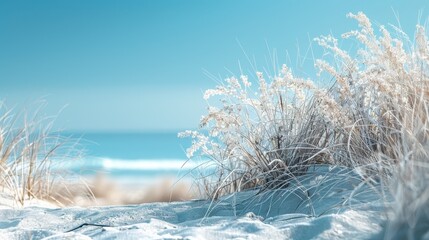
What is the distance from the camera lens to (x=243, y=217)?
9.68 ft

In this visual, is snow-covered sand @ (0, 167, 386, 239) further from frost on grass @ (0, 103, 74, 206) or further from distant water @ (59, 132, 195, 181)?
distant water @ (59, 132, 195, 181)

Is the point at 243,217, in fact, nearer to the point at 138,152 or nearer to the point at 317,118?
the point at 317,118

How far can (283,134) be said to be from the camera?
3.54 m

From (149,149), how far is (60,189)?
101 feet

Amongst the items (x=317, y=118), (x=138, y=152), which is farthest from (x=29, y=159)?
(x=138, y=152)

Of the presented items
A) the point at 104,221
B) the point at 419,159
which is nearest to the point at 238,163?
the point at 104,221

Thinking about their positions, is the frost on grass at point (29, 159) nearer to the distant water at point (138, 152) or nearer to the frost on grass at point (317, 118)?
the frost on grass at point (317, 118)

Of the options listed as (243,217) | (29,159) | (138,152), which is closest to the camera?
(243,217)

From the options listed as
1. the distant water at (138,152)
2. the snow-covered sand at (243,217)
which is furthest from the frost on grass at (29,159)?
the distant water at (138,152)

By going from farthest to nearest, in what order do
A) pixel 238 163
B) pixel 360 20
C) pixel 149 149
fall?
pixel 149 149 < pixel 238 163 < pixel 360 20

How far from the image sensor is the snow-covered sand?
7.82 ft

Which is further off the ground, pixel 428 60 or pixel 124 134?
pixel 124 134

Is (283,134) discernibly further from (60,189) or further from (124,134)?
(124,134)

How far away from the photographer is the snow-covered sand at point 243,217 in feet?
7.82
